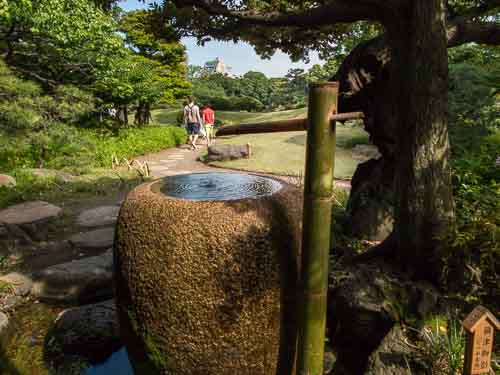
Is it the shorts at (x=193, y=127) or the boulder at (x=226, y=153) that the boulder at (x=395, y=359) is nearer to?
the boulder at (x=226, y=153)

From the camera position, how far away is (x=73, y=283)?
372cm

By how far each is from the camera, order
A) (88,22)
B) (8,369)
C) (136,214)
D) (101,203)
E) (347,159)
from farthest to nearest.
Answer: (347,159), (88,22), (101,203), (8,369), (136,214)

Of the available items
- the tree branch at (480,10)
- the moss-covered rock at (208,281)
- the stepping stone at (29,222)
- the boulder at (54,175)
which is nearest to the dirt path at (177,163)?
the boulder at (54,175)

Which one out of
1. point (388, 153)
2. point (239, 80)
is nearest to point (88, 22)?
point (388, 153)

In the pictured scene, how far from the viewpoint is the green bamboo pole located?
156 cm

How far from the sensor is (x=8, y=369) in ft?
9.09

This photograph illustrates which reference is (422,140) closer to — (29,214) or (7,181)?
(29,214)

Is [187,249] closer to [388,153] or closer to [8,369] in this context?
[8,369]

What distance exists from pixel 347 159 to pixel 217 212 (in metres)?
11.1

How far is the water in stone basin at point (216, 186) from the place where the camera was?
2.07m

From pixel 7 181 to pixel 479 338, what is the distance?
8374mm

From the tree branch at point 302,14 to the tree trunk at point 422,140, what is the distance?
17.8 inches

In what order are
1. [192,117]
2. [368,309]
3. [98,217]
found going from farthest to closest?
Answer: [192,117]
[98,217]
[368,309]

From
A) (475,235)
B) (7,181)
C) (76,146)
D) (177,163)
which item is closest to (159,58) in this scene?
(177,163)
